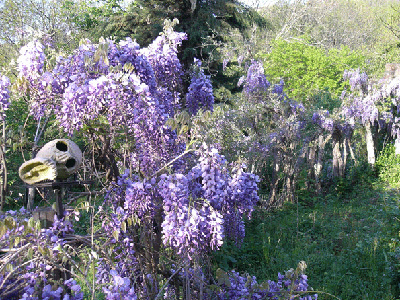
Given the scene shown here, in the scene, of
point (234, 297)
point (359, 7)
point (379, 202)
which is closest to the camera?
point (234, 297)

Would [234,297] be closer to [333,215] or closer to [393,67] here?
[333,215]

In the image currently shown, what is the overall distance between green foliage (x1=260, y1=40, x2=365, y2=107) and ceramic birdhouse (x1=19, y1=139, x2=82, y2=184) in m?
13.7

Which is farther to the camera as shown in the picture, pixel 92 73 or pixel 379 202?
pixel 379 202

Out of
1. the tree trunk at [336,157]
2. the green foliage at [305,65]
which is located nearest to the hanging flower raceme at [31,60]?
the tree trunk at [336,157]

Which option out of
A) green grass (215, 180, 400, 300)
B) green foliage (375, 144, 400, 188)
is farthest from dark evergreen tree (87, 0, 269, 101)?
green grass (215, 180, 400, 300)

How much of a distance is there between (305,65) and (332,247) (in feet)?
39.3

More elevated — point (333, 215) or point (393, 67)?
point (393, 67)

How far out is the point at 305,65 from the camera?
15602 mm

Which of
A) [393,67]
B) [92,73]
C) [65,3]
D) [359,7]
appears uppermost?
[359,7]

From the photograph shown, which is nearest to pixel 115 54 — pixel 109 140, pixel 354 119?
pixel 109 140

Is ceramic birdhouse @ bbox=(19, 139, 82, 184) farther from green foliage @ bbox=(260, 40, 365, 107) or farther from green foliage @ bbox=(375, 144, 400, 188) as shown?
green foliage @ bbox=(260, 40, 365, 107)

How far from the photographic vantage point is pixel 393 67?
10.7 metres

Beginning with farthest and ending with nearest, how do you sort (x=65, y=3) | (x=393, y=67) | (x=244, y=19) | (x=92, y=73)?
1. (x=65, y=3)
2. (x=393, y=67)
3. (x=244, y=19)
4. (x=92, y=73)

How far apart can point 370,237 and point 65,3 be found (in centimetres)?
1332
